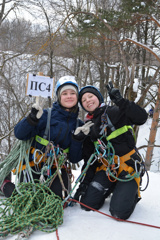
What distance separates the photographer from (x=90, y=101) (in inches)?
98.2

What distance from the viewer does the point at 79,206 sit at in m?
2.38

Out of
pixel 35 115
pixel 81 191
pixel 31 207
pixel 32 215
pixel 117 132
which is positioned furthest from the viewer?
pixel 81 191

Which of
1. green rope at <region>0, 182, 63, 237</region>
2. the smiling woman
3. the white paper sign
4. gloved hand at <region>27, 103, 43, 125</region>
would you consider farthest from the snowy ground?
the white paper sign

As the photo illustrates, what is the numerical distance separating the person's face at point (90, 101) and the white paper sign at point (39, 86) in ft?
1.37

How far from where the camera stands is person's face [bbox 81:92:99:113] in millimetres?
2496

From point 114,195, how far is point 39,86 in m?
1.46

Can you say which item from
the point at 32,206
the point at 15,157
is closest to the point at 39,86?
the point at 15,157

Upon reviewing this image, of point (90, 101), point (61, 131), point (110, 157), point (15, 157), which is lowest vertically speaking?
point (15, 157)

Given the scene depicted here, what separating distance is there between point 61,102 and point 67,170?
83cm

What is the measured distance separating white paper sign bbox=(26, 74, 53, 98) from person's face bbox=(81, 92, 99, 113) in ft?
1.37

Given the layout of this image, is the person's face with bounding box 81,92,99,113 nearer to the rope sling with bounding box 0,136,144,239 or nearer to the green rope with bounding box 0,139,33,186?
the rope sling with bounding box 0,136,144,239

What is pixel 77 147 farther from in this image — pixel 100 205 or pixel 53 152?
pixel 100 205

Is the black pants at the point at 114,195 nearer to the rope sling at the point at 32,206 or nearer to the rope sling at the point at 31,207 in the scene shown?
the rope sling at the point at 32,206

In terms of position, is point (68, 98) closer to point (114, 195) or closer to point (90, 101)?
point (90, 101)
